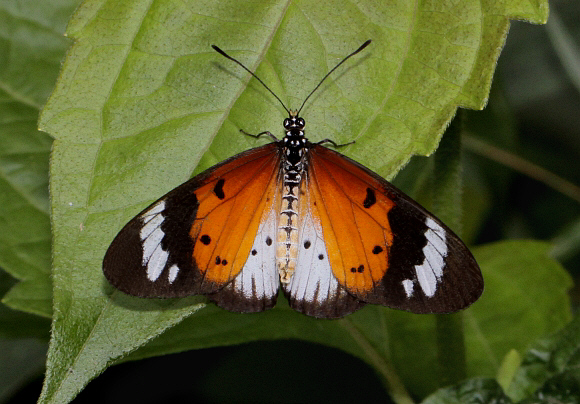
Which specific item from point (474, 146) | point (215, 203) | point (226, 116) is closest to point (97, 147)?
point (226, 116)

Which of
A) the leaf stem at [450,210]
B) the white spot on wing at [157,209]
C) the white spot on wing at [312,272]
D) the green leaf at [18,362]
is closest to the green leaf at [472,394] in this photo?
the leaf stem at [450,210]

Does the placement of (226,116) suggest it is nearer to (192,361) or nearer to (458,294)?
(458,294)

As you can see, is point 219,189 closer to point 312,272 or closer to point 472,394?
point 312,272

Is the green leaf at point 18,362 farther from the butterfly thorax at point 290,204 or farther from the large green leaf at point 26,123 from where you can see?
the butterfly thorax at point 290,204

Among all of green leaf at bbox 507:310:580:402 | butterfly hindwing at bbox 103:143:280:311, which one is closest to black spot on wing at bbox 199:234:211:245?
butterfly hindwing at bbox 103:143:280:311

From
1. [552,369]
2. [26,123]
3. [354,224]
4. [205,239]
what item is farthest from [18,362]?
[552,369]

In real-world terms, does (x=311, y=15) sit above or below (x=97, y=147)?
above
